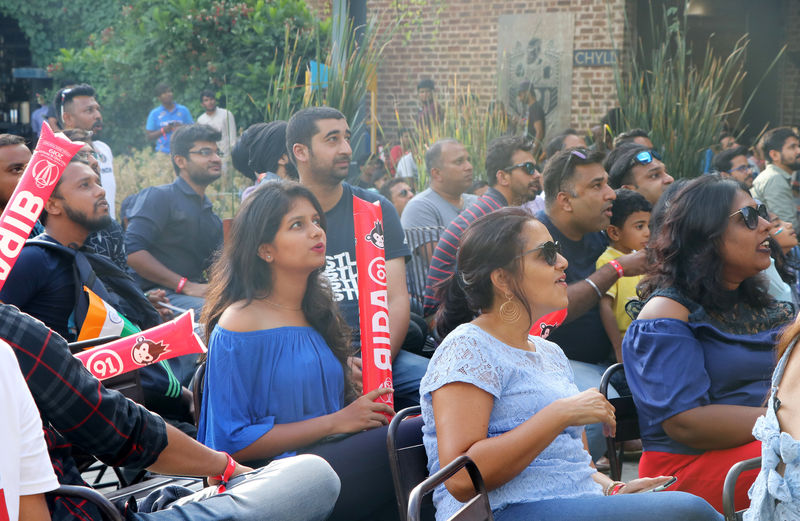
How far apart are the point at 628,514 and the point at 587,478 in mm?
228

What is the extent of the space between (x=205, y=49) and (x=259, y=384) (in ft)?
41.1

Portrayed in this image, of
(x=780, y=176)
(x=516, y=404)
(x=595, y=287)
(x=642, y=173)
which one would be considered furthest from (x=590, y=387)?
(x=780, y=176)

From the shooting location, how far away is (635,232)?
4949mm

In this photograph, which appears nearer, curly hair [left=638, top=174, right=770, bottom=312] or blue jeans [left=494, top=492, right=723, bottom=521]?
blue jeans [left=494, top=492, right=723, bottom=521]

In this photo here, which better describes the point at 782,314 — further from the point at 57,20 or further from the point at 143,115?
the point at 57,20

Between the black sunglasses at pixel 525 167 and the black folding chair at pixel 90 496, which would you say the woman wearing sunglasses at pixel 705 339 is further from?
Result: the black sunglasses at pixel 525 167

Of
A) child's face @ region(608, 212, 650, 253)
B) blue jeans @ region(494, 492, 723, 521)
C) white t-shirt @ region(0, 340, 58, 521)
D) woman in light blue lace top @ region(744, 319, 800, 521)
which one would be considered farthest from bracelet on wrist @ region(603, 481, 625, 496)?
child's face @ region(608, 212, 650, 253)

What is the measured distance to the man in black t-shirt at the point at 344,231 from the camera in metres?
4.30

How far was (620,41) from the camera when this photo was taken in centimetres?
1312

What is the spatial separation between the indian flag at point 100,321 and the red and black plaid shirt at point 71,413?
136 cm

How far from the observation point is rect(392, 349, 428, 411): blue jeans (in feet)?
14.0

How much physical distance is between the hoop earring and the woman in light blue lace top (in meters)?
0.80

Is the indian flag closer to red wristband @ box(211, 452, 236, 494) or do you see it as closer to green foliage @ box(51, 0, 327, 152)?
red wristband @ box(211, 452, 236, 494)

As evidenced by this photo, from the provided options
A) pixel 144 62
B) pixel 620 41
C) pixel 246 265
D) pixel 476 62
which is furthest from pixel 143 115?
pixel 246 265
